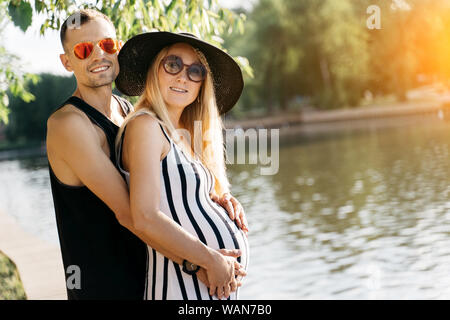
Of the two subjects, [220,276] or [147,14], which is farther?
[147,14]

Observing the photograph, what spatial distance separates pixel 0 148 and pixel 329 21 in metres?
31.6

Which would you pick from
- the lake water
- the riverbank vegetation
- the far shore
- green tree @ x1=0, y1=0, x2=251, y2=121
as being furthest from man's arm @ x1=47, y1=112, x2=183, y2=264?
the riverbank vegetation

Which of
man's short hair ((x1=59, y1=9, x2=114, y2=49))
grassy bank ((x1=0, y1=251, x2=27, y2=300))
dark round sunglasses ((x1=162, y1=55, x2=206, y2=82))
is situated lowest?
grassy bank ((x1=0, y1=251, x2=27, y2=300))

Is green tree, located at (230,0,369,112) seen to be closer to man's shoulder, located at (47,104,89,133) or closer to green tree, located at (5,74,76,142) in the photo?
green tree, located at (5,74,76,142)

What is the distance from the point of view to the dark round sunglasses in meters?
2.34

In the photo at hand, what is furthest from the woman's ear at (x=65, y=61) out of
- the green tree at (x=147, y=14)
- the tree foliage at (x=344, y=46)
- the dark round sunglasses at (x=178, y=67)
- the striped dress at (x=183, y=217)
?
the tree foliage at (x=344, y=46)

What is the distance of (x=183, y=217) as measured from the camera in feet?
7.25

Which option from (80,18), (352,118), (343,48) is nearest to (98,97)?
(80,18)

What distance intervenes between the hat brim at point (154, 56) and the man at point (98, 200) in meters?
0.07

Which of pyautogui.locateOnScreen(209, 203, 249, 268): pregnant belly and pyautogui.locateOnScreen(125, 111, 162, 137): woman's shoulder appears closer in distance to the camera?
pyautogui.locateOnScreen(125, 111, 162, 137): woman's shoulder

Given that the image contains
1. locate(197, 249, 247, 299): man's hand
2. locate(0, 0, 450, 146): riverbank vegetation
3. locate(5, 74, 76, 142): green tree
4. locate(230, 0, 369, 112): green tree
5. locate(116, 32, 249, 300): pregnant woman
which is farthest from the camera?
locate(5, 74, 76, 142): green tree

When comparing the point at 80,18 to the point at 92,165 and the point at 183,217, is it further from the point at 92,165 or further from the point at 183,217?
the point at 183,217

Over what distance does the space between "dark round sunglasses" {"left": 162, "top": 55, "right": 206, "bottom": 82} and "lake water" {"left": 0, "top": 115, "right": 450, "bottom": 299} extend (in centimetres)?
653

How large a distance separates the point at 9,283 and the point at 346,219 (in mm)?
9310
